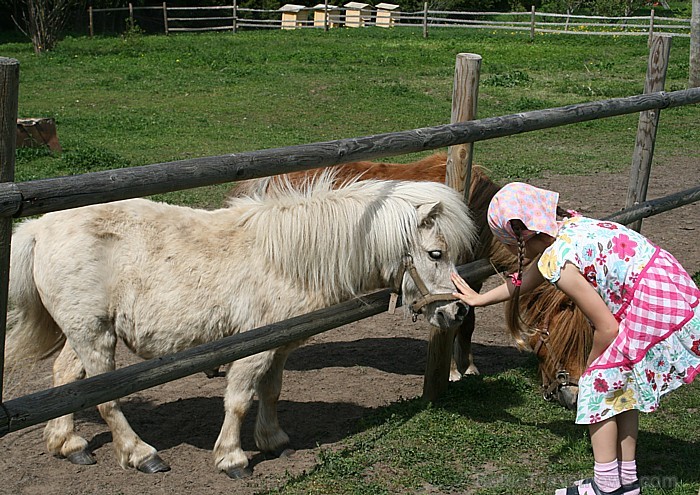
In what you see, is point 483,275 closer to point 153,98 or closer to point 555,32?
point 153,98

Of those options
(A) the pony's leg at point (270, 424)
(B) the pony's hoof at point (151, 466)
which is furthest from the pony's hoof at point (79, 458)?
(A) the pony's leg at point (270, 424)

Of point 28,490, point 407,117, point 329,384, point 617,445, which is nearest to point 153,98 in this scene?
point 407,117

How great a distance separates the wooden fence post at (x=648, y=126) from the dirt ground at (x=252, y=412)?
1.58 meters

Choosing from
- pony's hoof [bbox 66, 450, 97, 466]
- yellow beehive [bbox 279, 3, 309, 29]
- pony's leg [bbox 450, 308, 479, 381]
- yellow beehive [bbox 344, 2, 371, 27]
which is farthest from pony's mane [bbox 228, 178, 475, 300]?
yellow beehive [bbox 344, 2, 371, 27]

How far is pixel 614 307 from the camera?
3232 mm

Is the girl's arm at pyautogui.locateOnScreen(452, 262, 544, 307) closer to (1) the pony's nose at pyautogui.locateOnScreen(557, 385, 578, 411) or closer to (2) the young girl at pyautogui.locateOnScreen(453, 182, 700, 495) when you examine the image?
(2) the young girl at pyautogui.locateOnScreen(453, 182, 700, 495)

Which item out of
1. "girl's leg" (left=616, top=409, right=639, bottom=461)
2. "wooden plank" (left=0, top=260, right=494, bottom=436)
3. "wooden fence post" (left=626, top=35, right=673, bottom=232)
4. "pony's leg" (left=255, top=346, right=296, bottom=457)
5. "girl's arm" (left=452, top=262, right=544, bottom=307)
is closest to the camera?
"wooden plank" (left=0, top=260, right=494, bottom=436)

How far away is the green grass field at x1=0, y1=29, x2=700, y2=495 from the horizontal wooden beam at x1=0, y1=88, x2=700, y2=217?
5.12 ft

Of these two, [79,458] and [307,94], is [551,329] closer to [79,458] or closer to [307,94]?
[79,458]

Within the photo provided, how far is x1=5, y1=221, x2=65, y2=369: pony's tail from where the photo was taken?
4125 millimetres

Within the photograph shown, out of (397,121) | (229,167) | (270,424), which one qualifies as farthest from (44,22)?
(229,167)

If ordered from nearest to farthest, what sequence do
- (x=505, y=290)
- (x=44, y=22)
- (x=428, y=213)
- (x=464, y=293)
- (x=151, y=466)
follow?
(x=505, y=290), (x=464, y=293), (x=428, y=213), (x=151, y=466), (x=44, y=22)

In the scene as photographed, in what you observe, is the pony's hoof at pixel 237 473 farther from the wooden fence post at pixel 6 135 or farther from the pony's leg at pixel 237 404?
the wooden fence post at pixel 6 135

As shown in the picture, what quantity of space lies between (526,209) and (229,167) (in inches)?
49.1
